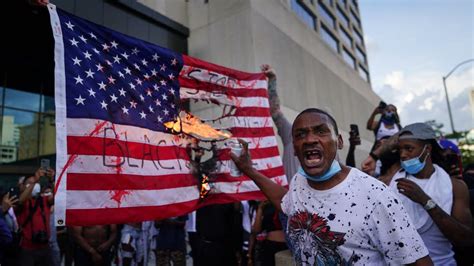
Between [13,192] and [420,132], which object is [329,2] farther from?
[420,132]

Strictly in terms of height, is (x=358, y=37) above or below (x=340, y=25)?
above

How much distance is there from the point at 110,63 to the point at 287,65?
40.7 ft

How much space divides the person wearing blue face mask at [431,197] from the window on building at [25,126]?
1173 centimetres

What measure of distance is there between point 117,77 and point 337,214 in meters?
2.42

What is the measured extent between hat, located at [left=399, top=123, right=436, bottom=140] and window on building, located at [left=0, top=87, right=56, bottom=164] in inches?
461

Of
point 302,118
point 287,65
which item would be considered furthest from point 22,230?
point 287,65

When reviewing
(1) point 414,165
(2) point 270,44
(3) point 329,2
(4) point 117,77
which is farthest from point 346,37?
(4) point 117,77

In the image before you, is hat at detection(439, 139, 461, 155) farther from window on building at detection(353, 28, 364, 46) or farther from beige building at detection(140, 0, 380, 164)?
window on building at detection(353, 28, 364, 46)

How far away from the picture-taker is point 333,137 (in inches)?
74.7

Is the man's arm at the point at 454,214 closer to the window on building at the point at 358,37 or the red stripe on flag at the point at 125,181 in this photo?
the red stripe on flag at the point at 125,181

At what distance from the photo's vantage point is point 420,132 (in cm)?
275

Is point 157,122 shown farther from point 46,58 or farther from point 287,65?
point 287,65

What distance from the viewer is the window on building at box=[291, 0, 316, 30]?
21328 millimetres

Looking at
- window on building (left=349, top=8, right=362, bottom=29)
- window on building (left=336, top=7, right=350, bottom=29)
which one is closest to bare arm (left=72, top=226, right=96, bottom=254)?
window on building (left=336, top=7, right=350, bottom=29)
